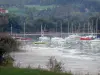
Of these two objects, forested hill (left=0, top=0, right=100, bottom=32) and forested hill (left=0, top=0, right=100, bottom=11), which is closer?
forested hill (left=0, top=0, right=100, bottom=32)

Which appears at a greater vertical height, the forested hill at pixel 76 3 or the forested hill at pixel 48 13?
the forested hill at pixel 76 3

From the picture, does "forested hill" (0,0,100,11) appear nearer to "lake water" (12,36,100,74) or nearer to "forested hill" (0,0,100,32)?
"forested hill" (0,0,100,32)

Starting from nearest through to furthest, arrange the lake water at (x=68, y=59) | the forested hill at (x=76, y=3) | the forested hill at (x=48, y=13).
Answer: the lake water at (x=68, y=59), the forested hill at (x=48, y=13), the forested hill at (x=76, y=3)

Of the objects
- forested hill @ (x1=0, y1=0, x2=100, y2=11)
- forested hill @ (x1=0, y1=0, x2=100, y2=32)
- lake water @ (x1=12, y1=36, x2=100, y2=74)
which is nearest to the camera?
lake water @ (x1=12, y1=36, x2=100, y2=74)

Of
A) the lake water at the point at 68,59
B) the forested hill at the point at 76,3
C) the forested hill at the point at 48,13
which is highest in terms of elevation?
the forested hill at the point at 76,3

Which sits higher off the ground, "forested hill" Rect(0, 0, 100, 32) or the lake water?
"forested hill" Rect(0, 0, 100, 32)

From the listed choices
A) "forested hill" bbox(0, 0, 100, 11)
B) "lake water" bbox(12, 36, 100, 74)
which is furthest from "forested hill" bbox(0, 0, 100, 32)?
"lake water" bbox(12, 36, 100, 74)

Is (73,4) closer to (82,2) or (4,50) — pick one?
(82,2)

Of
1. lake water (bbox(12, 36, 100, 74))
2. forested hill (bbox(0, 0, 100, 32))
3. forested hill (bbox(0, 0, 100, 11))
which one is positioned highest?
forested hill (bbox(0, 0, 100, 11))

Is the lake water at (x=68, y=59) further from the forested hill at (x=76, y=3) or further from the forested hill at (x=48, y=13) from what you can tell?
the forested hill at (x=76, y=3)

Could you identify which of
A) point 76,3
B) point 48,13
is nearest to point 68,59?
point 48,13

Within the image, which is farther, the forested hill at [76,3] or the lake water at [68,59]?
the forested hill at [76,3]

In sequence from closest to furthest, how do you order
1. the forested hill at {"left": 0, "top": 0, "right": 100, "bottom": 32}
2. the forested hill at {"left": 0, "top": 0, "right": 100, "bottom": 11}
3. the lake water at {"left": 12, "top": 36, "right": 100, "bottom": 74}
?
the lake water at {"left": 12, "top": 36, "right": 100, "bottom": 74} → the forested hill at {"left": 0, "top": 0, "right": 100, "bottom": 32} → the forested hill at {"left": 0, "top": 0, "right": 100, "bottom": 11}

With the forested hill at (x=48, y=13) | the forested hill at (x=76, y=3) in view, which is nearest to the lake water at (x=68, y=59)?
the forested hill at (x=48, y=13)
